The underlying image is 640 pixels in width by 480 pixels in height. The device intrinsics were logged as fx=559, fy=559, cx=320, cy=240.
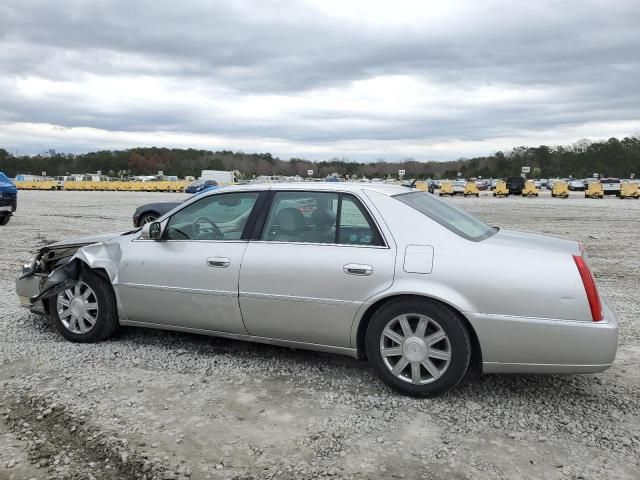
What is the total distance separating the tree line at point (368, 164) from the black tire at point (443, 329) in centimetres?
9760

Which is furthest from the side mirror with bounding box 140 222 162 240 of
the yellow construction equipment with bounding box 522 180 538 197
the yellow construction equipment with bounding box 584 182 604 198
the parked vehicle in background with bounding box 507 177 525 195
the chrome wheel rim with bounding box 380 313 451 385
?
the parked vehicle in background with bounding box 507 177 525 195

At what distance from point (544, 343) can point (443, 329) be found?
2.12 ft

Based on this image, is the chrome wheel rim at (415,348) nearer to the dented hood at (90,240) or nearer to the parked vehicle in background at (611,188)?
the dented hood at (90,240)

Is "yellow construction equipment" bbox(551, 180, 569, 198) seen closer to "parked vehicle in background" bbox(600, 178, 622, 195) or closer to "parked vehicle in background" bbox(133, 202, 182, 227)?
"parked vehicle in background" bbox(600, 178, 622, 195)

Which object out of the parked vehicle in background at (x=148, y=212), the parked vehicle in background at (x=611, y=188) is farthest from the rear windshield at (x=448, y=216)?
the parked vehicle in background at (x=611, y=188)

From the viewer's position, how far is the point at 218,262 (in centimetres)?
452

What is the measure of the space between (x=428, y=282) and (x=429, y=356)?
0.52 metres

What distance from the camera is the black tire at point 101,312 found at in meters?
5.01

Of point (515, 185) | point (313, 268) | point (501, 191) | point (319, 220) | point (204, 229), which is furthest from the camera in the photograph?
point (515, 185)

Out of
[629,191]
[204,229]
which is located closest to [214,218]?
[204,229]

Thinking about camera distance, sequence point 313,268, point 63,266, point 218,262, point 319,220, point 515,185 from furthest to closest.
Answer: point 515,185 < point 63,266 < point 218,262 < point 319,220 < point 313,268

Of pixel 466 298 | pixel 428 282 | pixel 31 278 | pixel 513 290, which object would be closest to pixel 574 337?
pixel 513 290

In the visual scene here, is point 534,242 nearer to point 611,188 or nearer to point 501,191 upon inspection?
point 501,191

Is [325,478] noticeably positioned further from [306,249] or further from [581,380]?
[581,380]
